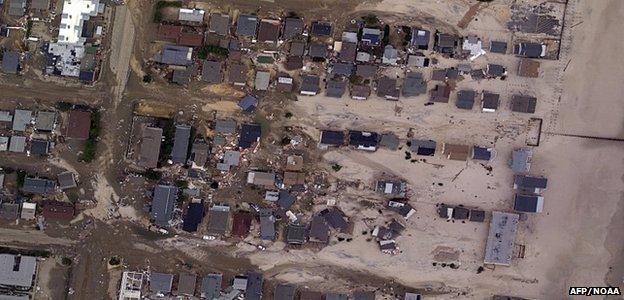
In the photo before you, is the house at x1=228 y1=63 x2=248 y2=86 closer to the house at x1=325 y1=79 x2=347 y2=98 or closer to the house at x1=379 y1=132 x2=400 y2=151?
the house at x1=325 y1=79 x2=347 y2=98

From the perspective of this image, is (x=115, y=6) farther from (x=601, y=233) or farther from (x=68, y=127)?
(x=601, y=233)

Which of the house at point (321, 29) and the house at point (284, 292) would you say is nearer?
the house at point (321, 29)

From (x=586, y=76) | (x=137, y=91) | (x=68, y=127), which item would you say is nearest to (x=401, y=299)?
(x=586, y=76)

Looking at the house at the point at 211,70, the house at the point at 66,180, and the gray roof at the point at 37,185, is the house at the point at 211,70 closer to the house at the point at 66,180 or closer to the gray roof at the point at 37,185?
the house at the point at 66,180

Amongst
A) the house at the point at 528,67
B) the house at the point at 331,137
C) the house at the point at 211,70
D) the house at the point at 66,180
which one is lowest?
the house at the point at 66,180

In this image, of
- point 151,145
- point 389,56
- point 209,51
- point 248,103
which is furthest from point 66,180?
point 389,56

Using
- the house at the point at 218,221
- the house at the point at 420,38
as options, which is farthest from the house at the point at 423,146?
the house at the point at 218,221
